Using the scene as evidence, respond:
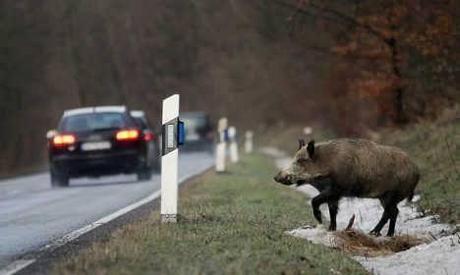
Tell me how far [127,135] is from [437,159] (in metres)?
7.68

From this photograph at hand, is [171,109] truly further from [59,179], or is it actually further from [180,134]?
[59,179]

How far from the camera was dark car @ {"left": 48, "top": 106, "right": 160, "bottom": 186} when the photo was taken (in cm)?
2342

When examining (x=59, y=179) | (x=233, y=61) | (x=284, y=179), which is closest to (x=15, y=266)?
(x=284, y=179)

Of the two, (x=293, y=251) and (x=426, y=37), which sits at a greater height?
(x=426, y=37)

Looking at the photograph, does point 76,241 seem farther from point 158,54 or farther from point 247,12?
point 158,54

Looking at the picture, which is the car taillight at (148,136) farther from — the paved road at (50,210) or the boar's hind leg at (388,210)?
the boar's hind leg at (388,210)

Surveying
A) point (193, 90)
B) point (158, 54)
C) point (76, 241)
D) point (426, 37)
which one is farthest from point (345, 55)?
point (193, 90)

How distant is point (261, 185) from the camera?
2027cm

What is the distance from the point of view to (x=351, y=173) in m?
11.5

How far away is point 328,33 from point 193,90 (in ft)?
144

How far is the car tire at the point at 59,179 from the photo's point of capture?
78.6ft

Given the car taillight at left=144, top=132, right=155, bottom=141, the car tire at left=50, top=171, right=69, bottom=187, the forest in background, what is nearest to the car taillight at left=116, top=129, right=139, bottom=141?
the car taillight at left=144, top=132, right=155, bottom=141

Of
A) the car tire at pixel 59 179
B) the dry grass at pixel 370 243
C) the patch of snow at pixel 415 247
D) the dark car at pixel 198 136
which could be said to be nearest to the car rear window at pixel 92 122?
the car tire at pixel 59 179

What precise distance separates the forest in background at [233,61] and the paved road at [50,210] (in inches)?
256
